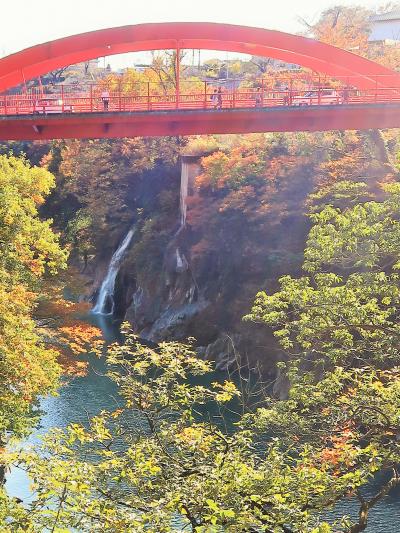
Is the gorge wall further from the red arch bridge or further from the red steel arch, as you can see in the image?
the red steel arch

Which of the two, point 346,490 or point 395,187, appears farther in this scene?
point 395,187

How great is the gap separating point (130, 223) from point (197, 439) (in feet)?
108

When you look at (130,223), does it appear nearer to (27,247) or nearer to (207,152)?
(207,152)

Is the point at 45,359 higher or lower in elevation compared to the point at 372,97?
lower

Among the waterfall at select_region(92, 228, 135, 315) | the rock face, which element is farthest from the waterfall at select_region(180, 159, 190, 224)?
the waterfall at select_region(92, 228, 135, 315)

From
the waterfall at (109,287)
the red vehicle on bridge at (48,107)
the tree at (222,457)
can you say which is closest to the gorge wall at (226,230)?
the waterfall at (109,287)

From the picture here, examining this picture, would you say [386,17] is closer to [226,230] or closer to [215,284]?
[226,230]

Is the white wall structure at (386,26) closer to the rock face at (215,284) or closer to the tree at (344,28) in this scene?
the tree at (344,28)

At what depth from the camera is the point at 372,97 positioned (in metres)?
25.5

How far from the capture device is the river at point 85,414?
14.4 meters

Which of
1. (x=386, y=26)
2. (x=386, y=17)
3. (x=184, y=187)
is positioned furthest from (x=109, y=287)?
(x=386, y=26)

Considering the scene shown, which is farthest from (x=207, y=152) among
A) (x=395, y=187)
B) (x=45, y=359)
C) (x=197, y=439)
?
(x=197, y=439)

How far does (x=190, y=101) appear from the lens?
878 inches

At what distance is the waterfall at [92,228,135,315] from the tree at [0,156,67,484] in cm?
1627
